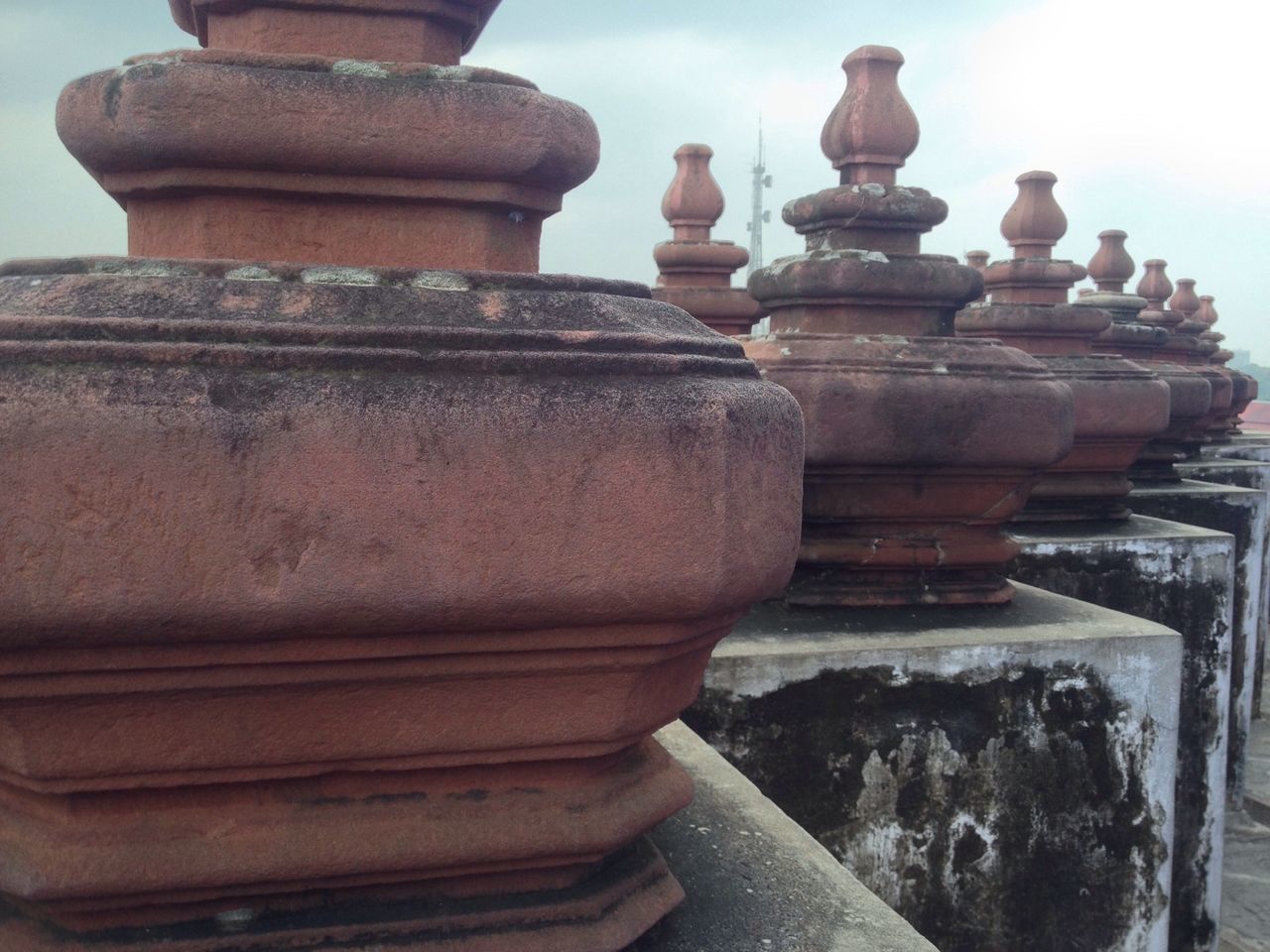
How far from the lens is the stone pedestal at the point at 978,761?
2.76 metres

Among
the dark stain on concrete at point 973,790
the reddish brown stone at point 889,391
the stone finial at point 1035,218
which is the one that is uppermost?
the stone finial at point 1035,218

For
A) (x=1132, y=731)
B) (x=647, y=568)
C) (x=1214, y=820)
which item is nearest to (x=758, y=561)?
(x=647, y=568)

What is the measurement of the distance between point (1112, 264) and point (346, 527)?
26.6 ft

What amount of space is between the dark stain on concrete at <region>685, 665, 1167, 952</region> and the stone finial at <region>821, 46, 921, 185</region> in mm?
1474

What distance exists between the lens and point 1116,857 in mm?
2902

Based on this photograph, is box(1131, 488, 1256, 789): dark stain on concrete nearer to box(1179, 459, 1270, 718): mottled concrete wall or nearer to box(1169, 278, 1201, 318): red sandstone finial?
box(1179, 459, 1270, 718): mottled concrete wall

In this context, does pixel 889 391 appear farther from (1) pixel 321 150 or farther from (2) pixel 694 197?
(2) pixel 694 197

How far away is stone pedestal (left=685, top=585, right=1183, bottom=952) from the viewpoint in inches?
108

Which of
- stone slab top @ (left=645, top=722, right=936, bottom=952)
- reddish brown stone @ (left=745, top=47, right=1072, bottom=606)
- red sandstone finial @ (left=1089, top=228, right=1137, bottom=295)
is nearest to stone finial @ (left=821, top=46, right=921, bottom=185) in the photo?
reddish brown stone @ (left=745, top=47, right=1072, bottom=606)

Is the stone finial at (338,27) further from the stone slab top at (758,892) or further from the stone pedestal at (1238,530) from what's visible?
the stone pedestal at (1238,530)

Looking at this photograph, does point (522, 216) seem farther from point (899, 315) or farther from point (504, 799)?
point (899, 315)

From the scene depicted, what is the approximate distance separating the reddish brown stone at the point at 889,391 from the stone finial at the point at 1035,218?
1738 mm

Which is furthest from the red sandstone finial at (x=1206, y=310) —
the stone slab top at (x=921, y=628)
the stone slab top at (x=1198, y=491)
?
the stone slab top at (x=921, y=628)

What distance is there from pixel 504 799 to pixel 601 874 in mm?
184
